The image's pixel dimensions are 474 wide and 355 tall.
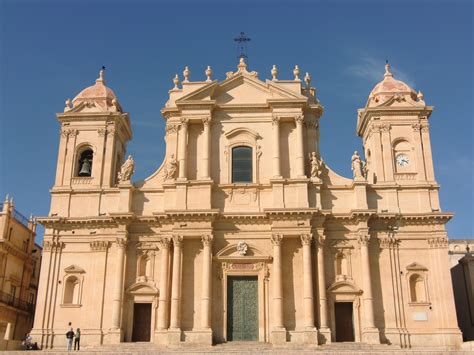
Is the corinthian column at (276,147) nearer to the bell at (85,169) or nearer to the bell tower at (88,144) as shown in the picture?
the bell tower at (88,144)

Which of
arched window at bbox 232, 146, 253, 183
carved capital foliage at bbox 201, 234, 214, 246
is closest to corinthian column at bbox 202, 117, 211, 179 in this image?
arched window at bbox 232, 146, 253, 183

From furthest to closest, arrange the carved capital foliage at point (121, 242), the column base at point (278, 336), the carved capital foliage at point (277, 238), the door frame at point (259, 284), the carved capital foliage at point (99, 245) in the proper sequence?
the carved capital foliage at point (99, 245) → the carved capital foliage at point (121, 242) → the carved capital foliage at point (277, 238) → the door frame at point (259, 284) → the column base at point (278, 336)

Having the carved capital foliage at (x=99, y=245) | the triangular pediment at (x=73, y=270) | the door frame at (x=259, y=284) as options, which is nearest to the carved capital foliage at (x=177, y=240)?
the door frame at (x=259, y=284)

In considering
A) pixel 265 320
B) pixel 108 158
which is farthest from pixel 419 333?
pixel 108 158

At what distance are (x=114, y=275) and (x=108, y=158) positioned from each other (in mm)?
6265

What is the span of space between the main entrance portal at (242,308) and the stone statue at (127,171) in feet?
23.9

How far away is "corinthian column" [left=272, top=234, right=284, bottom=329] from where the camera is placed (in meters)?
25.7

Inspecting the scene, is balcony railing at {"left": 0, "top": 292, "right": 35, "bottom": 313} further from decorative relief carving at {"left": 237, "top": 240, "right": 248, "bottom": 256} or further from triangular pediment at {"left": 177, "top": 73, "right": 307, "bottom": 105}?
triangular pediment at {"left": 177, "top": 73, "right": 307, "bottom": 105}

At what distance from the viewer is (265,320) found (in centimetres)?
2645

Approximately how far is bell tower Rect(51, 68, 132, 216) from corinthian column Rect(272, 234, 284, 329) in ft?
30.4

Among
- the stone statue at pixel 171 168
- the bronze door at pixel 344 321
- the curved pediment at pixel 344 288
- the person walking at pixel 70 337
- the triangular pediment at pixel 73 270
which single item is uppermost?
the stone statue at pixel 171 168

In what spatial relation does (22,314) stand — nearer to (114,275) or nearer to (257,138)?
(114,275)

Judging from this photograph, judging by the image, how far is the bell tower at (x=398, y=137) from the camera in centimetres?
2917

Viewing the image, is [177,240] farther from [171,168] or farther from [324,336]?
[324,336]
